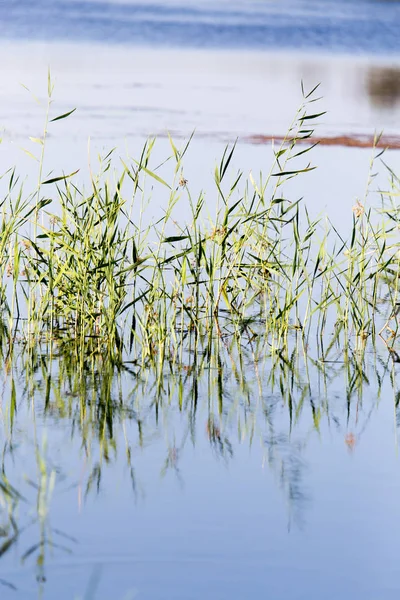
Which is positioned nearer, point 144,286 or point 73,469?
point 73,469

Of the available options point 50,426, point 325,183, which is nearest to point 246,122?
point 325,183

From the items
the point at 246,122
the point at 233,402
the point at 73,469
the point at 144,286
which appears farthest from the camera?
the point at 246,122

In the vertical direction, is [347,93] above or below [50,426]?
above

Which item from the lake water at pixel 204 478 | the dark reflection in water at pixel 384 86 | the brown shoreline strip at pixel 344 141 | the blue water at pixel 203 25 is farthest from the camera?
the blue water at pixel 203 25

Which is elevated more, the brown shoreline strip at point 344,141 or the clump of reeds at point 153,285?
the brown shoreline strip at point 344,141

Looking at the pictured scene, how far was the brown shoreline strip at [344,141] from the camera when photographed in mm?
8844

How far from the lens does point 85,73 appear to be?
47.6 feet

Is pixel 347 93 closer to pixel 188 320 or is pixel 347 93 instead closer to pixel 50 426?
pixel 188 320

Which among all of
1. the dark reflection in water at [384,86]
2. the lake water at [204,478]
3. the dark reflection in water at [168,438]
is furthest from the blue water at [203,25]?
the dark reflection in water at [168,438]

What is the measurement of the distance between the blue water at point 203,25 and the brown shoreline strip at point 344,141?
36.5 feet

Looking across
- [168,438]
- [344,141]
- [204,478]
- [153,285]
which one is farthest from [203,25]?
[204,478]

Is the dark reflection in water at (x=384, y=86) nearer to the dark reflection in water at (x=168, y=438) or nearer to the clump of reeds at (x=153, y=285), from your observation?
the clump of reeds at (x=153, y=285)

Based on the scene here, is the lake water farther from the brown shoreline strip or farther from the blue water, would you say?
the blue water

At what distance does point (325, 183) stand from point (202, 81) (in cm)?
714
